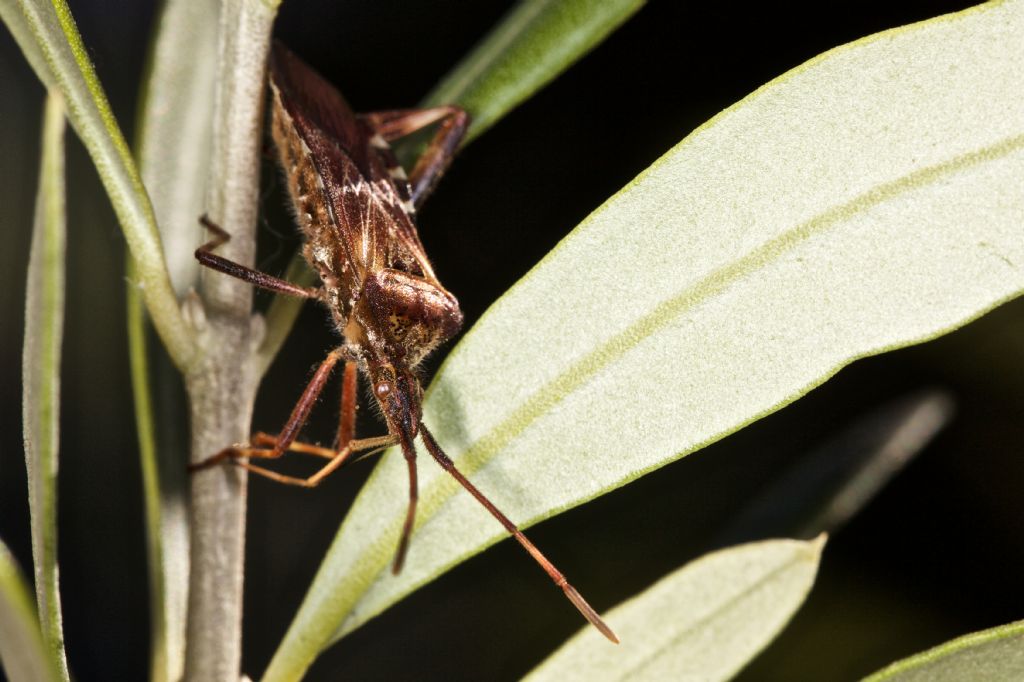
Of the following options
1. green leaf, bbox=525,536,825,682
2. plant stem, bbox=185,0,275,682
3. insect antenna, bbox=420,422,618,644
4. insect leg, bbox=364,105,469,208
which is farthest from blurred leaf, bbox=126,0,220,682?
green leaf, bbox=525,536,825,682

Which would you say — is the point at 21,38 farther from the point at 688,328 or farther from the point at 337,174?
the point at 688,328

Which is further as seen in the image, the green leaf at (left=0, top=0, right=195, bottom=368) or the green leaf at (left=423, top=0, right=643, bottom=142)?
the green leaf at (left=423, top=0, right=643, bottom=142)

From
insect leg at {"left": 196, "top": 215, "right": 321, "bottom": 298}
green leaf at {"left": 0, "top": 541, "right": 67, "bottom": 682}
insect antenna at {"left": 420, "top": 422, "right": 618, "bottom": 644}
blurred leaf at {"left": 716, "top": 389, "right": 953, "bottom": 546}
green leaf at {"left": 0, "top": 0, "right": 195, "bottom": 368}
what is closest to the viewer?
green leaf at {"left": 0, "top": 541, "right": 67, "bottom": 682}

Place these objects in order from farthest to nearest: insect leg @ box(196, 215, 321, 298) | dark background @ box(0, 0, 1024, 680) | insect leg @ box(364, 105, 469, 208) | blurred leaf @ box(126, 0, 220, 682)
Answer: dark background @ box(0, 0, 1024, 680), insect leg @ box(364, 105, 469, 208), blurred leaf @ box(126, 0, 220, 682), insect leg @ box(196, 215, 321, 298)

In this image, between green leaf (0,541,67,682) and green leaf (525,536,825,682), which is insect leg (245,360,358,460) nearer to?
green leaf (525,536,825,682)

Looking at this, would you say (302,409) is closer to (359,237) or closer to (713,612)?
(359,237)

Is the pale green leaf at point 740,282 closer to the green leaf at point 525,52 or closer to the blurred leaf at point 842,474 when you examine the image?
the green leaf at point 525,52
